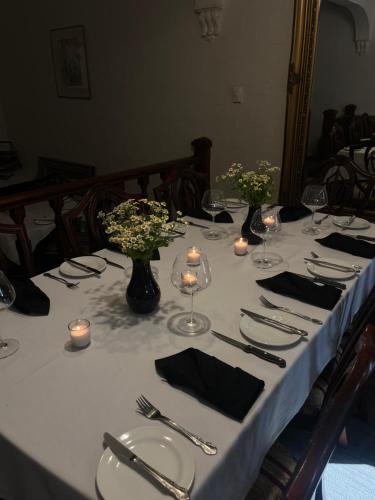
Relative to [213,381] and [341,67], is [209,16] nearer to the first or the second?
[341,67]

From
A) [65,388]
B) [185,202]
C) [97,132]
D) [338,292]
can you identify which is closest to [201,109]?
[185,202]

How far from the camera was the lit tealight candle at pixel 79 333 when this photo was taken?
0.93 m

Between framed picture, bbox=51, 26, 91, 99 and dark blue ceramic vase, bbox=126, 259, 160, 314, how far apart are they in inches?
119

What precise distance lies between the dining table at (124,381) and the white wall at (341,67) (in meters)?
1.29

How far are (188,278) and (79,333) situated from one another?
296mm

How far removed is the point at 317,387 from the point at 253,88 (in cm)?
200

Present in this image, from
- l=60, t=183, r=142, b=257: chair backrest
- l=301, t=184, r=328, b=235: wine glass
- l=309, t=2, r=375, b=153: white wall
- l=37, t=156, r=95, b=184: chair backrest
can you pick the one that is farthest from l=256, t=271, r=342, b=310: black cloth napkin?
l=37, t=156, r=95, b=184: chair backrest

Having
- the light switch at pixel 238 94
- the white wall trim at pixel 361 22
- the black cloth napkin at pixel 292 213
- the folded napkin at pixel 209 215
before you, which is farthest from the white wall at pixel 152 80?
the folded napkin at pixel 209 215

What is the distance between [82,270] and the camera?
1315mm

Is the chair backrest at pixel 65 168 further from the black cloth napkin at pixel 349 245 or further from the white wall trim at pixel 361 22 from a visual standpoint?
the black cloth napkin at pixel 349 245

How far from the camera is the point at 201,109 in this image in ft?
9.27

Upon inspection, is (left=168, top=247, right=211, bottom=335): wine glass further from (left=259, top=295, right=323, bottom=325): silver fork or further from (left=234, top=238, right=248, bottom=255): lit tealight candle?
(left=234, top=238, right=248, bottom=255): lit tealight candle

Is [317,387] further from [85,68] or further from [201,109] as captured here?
[85,68]

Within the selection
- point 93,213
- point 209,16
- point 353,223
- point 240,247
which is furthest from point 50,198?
point 209,16
